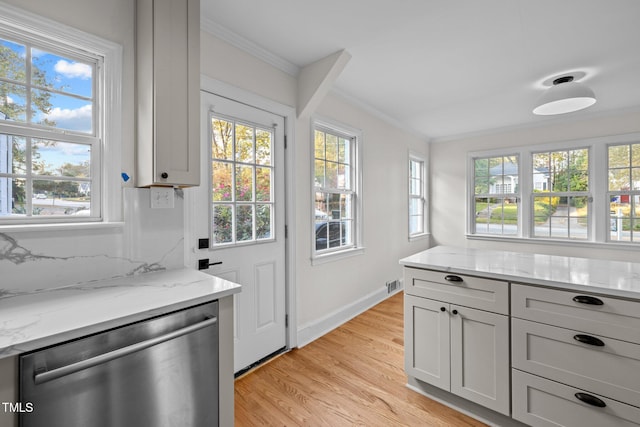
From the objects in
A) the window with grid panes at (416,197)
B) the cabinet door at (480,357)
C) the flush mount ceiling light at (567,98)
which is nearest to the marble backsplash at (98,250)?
the cabinet door at (480,357)

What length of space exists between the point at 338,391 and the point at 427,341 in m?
0.69

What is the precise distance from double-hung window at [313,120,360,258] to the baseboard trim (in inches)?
25.0

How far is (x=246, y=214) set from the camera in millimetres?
2207

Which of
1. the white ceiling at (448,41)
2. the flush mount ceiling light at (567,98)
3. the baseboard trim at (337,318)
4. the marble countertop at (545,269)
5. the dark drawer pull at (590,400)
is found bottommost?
the baseboard trim at (337,318)

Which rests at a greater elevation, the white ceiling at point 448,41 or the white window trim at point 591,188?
the white ceiling at point 448,41

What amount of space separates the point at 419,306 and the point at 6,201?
2.25 metres

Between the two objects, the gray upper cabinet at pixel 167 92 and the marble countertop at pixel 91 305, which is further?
the gray upper cabinet at pixel 167 92

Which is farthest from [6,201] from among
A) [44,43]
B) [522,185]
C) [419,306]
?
[522,185]

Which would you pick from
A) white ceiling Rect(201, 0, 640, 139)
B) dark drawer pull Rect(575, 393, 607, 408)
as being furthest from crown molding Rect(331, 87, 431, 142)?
dark drawer pull Rect(575, 393, 607, 408)

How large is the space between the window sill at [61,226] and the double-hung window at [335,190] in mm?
1641

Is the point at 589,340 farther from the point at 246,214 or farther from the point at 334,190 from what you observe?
the point at 334,190

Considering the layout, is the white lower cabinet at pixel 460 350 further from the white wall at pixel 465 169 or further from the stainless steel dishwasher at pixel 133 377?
the white wall at pixel 465 169

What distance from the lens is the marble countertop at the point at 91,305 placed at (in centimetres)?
88

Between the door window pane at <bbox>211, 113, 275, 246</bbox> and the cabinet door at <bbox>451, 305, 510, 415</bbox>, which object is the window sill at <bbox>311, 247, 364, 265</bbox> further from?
the cabinet door at <bbox>451, 305, 510, 415</bbox>
